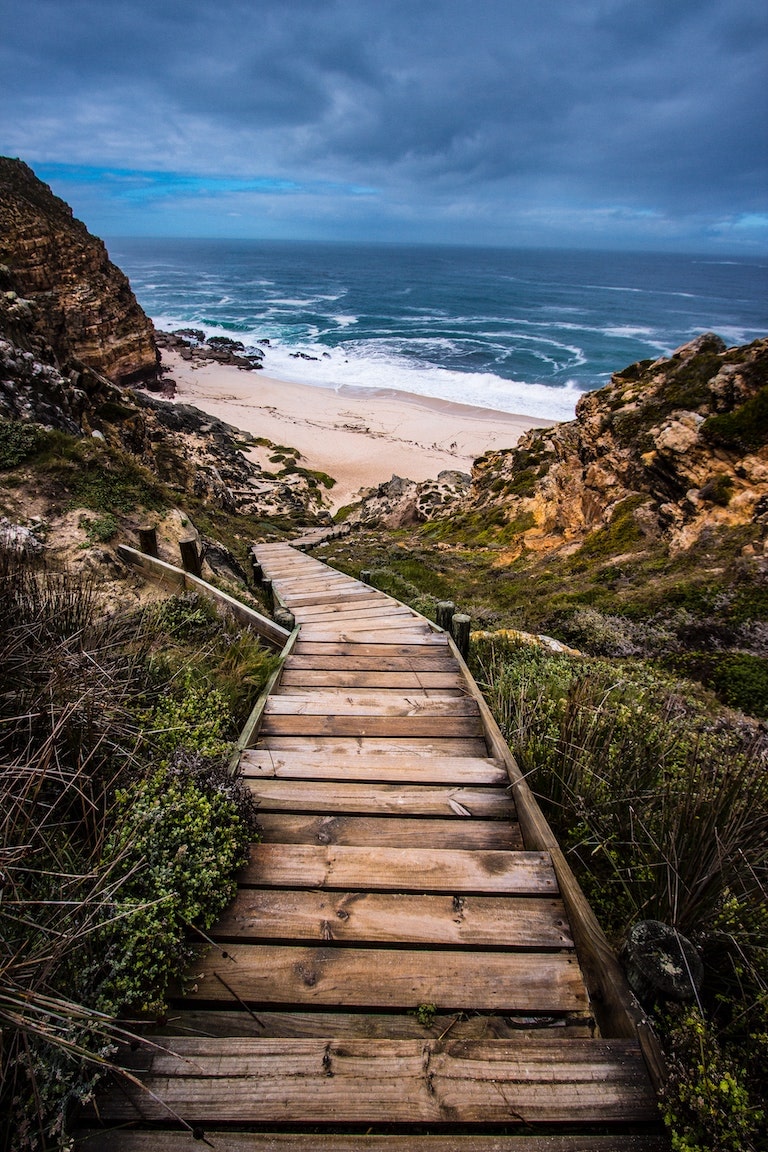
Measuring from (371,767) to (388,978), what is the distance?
49.0 inches

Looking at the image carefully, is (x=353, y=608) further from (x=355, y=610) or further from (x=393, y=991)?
(x=393, y=991)

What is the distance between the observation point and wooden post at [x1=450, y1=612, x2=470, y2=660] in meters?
5.32

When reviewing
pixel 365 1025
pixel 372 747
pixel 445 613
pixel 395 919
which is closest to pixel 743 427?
pixel 445 613

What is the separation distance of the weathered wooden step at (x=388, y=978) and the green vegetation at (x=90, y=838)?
0.20 m

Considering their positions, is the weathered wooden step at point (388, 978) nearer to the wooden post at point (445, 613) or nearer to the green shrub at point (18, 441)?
the wooden post at point (445, 613)

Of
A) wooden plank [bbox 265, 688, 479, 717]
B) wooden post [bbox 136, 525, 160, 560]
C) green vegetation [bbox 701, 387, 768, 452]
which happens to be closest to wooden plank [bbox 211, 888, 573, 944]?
wooden plank [bbox 265, 688, 479, 717]

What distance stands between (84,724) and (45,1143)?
1422 millimetres

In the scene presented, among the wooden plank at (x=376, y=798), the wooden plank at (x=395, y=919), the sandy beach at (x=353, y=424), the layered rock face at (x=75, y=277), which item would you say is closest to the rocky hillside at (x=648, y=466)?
the wooden plank at (x=376, y=798)

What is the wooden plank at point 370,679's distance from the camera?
14.3 feet

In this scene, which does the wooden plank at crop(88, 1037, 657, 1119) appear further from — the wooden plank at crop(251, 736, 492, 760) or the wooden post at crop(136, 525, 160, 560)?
the wooden post at crop(136, 525, 160, 560)

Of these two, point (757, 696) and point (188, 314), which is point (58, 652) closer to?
point (757, 696)

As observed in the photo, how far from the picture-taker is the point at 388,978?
2.08 meters

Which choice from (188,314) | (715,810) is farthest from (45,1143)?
(188,314)

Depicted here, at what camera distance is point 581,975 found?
7.04ft
